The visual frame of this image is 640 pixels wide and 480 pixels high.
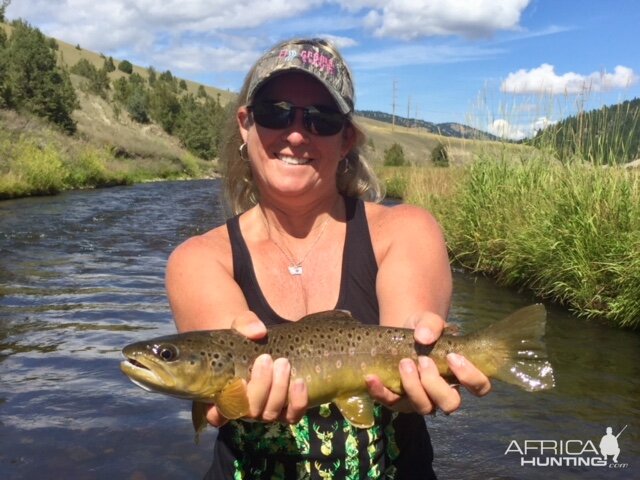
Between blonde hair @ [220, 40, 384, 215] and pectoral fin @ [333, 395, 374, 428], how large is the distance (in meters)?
1.15

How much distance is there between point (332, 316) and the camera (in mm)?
2775

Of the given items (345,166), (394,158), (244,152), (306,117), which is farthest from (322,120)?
(394,158)

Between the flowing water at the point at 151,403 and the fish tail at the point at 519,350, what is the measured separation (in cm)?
291

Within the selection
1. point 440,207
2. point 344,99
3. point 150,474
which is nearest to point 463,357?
point 344,99

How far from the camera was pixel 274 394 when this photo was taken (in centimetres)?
260

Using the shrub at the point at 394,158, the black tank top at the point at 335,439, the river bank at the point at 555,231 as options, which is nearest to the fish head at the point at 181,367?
the black tank top at the point at 335,439

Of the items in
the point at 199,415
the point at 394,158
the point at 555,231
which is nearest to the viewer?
the point at 199,415

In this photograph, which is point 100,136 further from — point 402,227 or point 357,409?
point 357,409

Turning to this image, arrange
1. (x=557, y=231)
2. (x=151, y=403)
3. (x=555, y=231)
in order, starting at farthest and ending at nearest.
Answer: (x=555, y=231) < (x=557, y=231) < (x=151, y=403)

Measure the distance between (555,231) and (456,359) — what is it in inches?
325

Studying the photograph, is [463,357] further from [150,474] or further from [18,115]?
[18,115]

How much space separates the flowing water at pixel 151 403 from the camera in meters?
5.50

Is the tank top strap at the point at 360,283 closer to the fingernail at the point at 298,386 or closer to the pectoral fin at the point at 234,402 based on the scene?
the fingernail at the point at 298,386

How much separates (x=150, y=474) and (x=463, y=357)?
3545 mm
